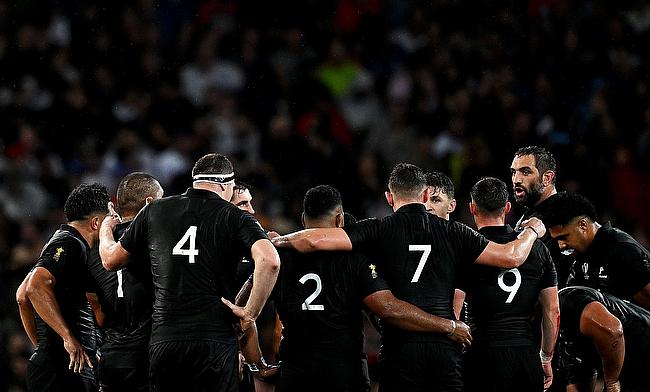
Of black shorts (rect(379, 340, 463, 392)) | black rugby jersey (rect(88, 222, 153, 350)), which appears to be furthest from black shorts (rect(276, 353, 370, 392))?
black rugby jersey (rect(88, 222, 153, 350))

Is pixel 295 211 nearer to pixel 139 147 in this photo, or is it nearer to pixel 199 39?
pixel 139 147

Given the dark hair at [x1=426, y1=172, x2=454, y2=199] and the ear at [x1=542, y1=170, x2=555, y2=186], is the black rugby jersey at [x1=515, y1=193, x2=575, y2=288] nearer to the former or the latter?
the ear at [x1=542, y1=170, x2=555, y2=186]

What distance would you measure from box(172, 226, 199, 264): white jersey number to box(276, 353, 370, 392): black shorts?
1.16 m

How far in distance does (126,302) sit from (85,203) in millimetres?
1071

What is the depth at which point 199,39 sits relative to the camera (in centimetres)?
1565

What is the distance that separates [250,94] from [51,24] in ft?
11.3

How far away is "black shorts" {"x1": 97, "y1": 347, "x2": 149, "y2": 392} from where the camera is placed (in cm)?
766

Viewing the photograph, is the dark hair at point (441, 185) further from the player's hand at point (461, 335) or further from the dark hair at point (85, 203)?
the dark hair at point (85, 203)

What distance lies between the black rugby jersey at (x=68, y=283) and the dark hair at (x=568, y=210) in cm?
396

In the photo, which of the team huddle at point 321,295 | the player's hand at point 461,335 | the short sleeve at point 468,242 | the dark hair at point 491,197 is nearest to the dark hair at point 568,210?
the team huddle at point 321,295

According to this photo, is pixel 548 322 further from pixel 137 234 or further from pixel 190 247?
pixel 137 234

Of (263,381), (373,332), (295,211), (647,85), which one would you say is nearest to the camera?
(263,381)

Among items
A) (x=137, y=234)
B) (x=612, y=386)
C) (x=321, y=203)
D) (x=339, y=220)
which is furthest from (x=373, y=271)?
(x=612, y=386)

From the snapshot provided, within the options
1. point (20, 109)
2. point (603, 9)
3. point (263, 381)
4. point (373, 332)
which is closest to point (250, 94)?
point (20, 109)
